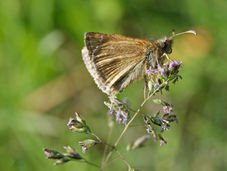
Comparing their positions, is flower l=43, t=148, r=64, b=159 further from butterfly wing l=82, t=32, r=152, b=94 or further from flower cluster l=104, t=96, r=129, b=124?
butterfly wing l=82, t=32, r=152, b=94

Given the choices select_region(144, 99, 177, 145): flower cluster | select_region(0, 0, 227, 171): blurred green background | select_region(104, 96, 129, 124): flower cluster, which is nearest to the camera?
select_region(144, 99, 177, 145): flower cluster

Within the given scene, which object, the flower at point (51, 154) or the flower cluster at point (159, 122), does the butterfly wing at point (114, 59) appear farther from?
the flower at point (51, 154)

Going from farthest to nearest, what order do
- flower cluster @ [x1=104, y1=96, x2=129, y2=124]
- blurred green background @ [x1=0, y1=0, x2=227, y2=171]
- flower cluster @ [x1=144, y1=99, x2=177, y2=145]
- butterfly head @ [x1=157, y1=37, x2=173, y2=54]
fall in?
blurred green background @ [x1=0, y1=0, x2=227, y2=171]
butterfly head @ [x1=157, y1=37, x2=173, y2=54]
flower cluster @ [x1=104, y1=96, x2=129, y2=124]
flower cluster @ [x1=144, y1=99, x2=177, y2=145]

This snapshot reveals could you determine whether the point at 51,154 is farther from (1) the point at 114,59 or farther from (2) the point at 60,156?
(1) the point at 114,59

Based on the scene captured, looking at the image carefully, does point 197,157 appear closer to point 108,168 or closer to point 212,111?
point 212,111

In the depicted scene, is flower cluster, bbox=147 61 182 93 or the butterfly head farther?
the butterfly head

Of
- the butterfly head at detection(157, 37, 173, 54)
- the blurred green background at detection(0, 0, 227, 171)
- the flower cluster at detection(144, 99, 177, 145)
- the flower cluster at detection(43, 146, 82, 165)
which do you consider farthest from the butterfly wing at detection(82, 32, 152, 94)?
the blurred green background at detection(0, 0, 227, 171)

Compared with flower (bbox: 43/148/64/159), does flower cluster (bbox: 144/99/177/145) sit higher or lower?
lower

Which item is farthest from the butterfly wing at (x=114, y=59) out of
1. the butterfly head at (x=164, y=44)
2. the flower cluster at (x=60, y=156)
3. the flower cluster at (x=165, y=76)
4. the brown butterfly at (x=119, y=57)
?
the flower cluster at (x=60, y=156)
